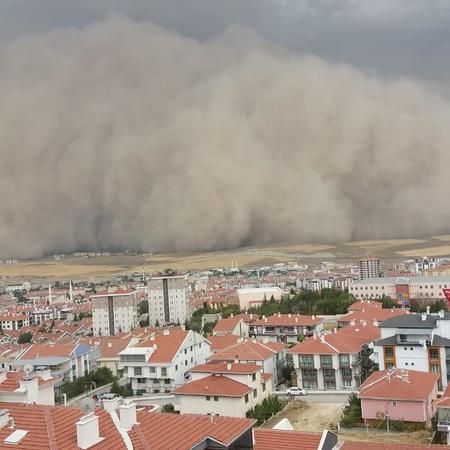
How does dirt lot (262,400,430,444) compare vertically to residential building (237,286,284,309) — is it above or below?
above

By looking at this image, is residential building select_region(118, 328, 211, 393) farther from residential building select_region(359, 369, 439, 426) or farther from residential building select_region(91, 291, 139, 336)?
residential building select_region(91, 291, 139, 336)

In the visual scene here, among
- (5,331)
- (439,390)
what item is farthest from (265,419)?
(5,331)

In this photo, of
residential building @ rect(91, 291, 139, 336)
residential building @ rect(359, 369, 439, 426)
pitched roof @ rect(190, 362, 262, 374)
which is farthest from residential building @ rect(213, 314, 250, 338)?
residential building @ rect(359, 369, 439, 426)

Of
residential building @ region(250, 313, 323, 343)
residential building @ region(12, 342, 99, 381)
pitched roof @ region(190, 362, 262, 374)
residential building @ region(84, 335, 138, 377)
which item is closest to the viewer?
pitched roof @ region(190, 362, 262, 374)

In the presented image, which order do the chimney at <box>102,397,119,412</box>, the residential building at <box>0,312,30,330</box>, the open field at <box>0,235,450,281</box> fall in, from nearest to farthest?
1. the chimney at <box>102,397,119,412</box>
2. the residential building at <box>0,312,30,330</box>
3. the open field at <box>0,235,450,281</box>

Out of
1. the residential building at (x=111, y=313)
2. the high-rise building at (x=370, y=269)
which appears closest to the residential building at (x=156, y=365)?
the residential building at (x=111, y=313)

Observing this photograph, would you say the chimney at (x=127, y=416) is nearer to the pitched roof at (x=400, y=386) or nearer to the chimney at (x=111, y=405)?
the chimney at (x=111, y=405)

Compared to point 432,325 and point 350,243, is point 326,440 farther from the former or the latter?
point 350,243
